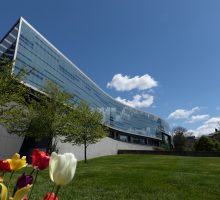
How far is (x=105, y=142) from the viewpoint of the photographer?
52.6 meters

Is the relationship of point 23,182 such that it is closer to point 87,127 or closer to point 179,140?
point 87,127

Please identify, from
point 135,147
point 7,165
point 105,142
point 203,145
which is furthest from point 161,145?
point 7,165

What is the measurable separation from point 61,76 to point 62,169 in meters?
53.1

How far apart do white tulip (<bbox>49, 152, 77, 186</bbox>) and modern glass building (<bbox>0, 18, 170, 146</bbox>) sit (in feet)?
63.3

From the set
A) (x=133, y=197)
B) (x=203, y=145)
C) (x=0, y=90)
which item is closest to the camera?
(x=133, y=197)

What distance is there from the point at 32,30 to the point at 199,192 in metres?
41.2

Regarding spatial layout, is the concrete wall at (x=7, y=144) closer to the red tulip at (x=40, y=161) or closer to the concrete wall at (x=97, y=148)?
the concrete wall at (x=97, y=148)

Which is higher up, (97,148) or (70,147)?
(97,148)

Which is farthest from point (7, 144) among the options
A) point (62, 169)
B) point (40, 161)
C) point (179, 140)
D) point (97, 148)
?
point (179, 140)

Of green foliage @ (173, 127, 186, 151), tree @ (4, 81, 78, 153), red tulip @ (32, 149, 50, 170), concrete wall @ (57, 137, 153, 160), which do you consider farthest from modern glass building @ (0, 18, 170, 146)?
red tulip @ (32, 149, 50, 170)

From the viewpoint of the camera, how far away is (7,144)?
27.2m

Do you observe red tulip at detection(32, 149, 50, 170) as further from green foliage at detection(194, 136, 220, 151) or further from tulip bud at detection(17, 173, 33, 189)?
green foliage at detection(194, 136, 220, 151)

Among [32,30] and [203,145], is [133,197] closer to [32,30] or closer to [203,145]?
[32,30]

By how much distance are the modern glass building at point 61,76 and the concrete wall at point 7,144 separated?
6.06 meters
